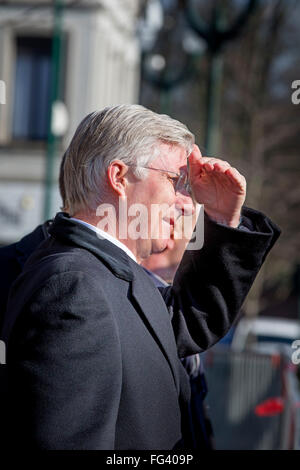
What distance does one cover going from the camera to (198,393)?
9.03ft

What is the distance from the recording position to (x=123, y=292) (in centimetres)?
207

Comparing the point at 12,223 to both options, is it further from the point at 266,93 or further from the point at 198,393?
the point at 198,393

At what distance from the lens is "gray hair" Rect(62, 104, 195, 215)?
2.13m

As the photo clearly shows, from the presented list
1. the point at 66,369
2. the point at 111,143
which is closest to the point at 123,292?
the point at 66,369

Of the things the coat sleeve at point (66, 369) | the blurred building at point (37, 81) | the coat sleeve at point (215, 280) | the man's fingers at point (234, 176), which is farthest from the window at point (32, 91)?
the coat sleeve at point (66, 369)

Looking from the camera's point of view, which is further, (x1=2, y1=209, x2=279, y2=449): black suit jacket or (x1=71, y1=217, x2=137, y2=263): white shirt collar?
(x1=71, y1=217, x2=137, y2=263): white shirt collar

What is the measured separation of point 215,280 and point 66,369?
0.62 m

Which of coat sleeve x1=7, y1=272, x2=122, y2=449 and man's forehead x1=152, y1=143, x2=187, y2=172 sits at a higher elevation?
man's forehead x1=152, y1=143, x2=187, y2=172

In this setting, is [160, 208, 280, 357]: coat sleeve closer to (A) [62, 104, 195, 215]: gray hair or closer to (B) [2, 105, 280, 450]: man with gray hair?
(B) [2, 105, 280, 450]: man with gray hair

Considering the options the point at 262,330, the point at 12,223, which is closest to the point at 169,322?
the point at 262,330

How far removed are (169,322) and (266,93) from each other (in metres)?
18.0

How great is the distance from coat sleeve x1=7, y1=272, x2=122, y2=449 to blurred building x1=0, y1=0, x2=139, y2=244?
1380cm

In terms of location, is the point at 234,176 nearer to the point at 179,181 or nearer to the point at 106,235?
the point at 179,181

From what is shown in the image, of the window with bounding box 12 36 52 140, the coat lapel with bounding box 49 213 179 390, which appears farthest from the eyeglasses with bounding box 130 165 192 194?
the window with bounding box 12 36 52 140
